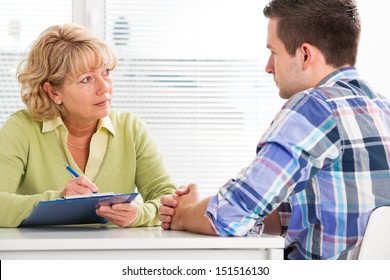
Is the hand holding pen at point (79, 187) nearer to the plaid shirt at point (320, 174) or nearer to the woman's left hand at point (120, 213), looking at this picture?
the woman's left hand at point (120, 213)

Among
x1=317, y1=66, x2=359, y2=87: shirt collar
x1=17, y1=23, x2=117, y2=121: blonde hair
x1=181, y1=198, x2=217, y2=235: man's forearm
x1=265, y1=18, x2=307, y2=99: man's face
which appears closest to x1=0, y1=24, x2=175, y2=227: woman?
x1=17, y1=23, x2=117, y2=121: blonde hair

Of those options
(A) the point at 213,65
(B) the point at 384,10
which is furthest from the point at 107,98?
(B) the point at 384,10

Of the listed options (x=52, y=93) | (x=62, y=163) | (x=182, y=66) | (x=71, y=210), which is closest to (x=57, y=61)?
(x=52, y=93)

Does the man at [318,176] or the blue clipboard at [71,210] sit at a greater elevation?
the man at [318,176]

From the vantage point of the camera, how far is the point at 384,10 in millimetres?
4098

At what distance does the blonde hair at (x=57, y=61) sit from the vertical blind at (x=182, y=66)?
5.17 ft

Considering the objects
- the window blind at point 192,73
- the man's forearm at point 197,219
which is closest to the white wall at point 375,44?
the window blind at point 192,73

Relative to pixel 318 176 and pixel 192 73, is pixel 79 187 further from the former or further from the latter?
pixel 192 73

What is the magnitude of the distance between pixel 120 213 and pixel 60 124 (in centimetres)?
57

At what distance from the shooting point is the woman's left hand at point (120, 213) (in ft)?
6.45

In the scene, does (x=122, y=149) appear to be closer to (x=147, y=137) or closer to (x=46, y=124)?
(x=147, y=137)

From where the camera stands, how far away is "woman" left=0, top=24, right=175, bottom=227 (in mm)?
2395

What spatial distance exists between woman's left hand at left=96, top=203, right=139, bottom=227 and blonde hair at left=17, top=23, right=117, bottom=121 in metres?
0.59
